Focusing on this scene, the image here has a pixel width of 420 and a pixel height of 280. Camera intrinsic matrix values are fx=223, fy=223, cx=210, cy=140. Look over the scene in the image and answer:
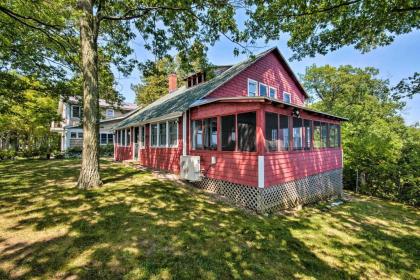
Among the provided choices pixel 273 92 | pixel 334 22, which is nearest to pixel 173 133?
pixel 273 92

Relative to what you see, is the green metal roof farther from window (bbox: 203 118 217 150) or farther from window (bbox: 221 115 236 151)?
window (bbox: 221 115 236 151)

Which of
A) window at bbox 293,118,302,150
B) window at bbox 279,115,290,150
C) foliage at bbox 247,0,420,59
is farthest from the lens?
window at bbox 293,118,302,150

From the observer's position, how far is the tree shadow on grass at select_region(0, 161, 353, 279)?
348 cm

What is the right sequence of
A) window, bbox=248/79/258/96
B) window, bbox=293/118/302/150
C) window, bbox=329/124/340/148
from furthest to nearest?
window, bbox=248/79/258/96 → window, bbox=329/124/340/148 → window, bbox=293/118/302/150

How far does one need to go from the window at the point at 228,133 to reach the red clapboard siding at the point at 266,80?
248cm

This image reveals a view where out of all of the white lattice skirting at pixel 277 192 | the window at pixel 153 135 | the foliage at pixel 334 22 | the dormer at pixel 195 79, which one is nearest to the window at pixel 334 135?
the white lattice skirting at pixel 277 192

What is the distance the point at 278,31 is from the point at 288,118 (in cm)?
451

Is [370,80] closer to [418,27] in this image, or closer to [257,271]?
[418,27]

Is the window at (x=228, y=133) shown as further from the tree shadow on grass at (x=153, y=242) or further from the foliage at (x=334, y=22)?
the foliage at (x=334, y=22)

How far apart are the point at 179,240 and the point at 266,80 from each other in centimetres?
1145

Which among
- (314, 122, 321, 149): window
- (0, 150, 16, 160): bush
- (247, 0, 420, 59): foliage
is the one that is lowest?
(0, 150, 16, 160): bush

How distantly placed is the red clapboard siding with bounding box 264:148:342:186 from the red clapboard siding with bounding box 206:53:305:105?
442 centimetres

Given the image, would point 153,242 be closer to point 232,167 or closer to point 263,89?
point 232,167

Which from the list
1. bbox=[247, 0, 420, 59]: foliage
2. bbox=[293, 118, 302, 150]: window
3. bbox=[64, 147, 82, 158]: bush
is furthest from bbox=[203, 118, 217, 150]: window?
bbox=[64, 147, 82, 158]: bush
